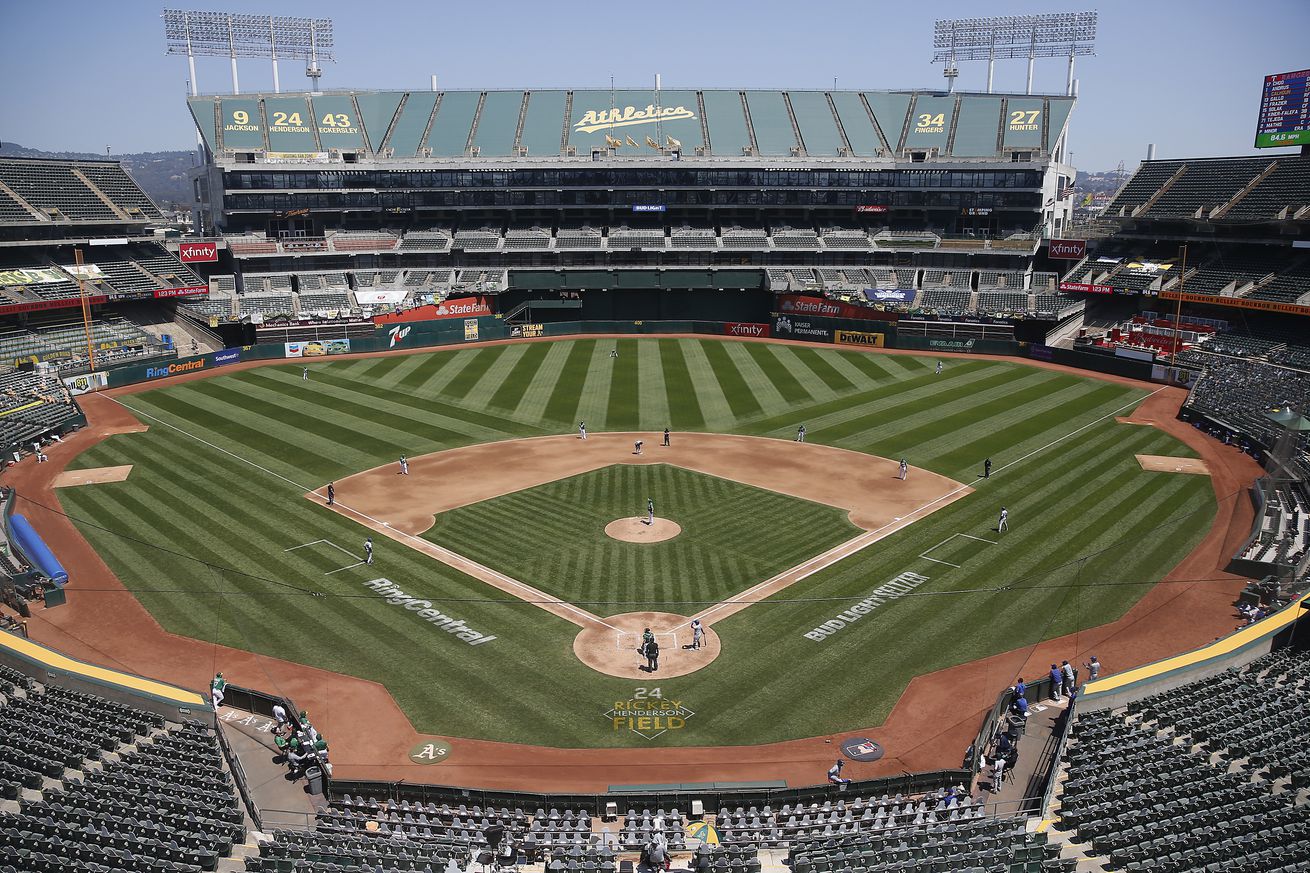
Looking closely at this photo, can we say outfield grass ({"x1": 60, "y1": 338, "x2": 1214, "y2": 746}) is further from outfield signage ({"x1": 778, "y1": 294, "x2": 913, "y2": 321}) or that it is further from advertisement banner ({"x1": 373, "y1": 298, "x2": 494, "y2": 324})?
outfield signage ({"x1": 778, "y1": 294, "x2": 913, "y2": 321})

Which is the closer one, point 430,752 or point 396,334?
point 430,752

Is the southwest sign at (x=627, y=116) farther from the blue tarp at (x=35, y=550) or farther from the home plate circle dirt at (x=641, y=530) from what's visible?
the blue tarp at (x=35, y=550)

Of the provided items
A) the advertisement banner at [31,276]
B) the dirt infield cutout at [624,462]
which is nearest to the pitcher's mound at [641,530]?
the dirt infield cutout at [624,462]

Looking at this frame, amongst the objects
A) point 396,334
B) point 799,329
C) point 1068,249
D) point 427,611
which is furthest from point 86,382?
point 1068,249

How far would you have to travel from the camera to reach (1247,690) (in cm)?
2298

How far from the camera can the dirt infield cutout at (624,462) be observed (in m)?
30.6

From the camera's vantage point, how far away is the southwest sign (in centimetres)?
9388

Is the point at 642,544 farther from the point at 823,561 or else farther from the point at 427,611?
the point at 427,611

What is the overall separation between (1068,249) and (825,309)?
2334 centimetres

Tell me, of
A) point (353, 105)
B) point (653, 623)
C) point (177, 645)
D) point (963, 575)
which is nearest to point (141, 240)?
point (353, 105)

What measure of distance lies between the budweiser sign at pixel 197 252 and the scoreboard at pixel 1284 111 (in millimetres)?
89432

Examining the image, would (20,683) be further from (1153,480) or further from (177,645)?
(1153,480)

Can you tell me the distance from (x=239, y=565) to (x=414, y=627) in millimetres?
9229

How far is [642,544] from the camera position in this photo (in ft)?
117
